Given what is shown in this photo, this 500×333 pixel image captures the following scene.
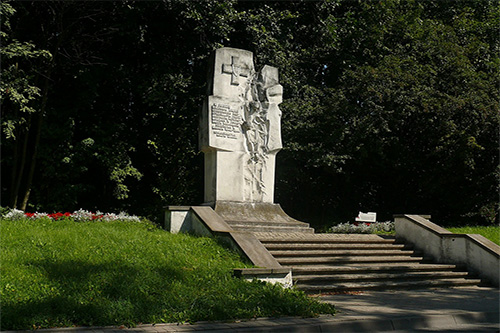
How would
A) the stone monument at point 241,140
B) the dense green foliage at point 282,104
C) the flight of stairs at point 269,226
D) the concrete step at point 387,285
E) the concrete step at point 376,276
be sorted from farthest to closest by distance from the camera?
1. the dense green foliage at point 282,104
2. the stone monument at point 241,140
3. the flight of stairs at point 269,226
4. the concrete step at point 376,276
5. the concrete step at point 387,285

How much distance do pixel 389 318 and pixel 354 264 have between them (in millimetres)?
4386

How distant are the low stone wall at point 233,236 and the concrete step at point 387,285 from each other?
0.84m

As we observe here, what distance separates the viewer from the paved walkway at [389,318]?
7.26 m

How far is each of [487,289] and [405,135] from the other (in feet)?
39.8

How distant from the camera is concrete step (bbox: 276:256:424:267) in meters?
11.6

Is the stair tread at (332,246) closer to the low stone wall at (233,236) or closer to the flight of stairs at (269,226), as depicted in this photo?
the low stone wall at (233,236)

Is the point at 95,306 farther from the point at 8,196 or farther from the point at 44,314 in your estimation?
the point at 8,196

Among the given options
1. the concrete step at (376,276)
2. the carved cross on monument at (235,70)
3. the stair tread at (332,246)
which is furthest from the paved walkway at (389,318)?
the carved cross on monument at (235,70)

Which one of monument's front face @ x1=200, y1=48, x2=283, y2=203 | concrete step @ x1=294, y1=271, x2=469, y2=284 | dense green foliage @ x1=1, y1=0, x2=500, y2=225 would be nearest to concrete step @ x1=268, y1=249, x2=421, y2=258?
concrete step @ x1=294, y1=271, x2=469, y2=284

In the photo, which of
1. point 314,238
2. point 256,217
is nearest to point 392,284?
point 314,238

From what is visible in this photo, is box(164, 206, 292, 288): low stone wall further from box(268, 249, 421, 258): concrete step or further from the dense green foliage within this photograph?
the dense green foliage

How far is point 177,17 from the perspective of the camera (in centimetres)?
2128

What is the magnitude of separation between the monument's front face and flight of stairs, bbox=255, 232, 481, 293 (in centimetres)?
212

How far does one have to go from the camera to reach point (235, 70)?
1577 centimetres
